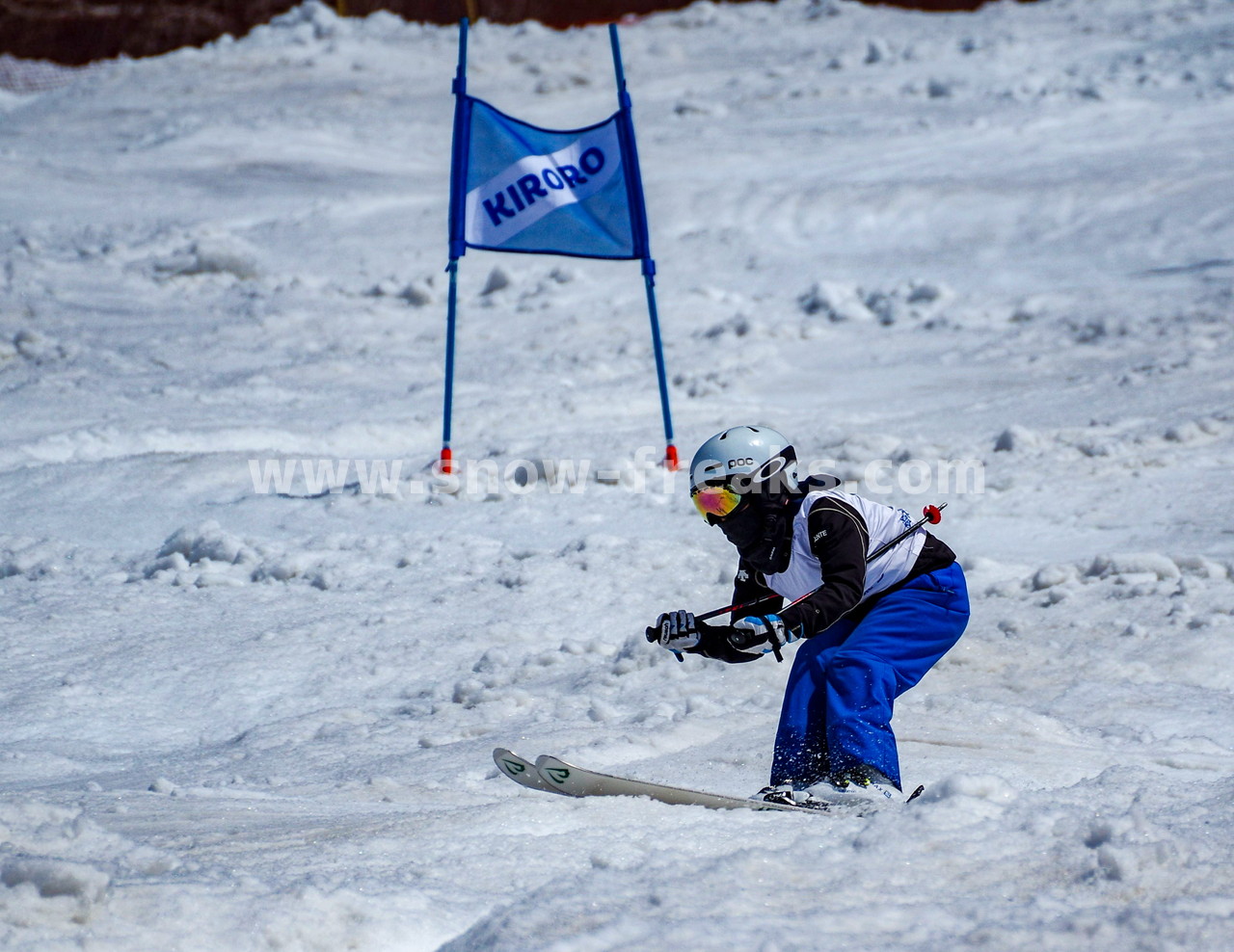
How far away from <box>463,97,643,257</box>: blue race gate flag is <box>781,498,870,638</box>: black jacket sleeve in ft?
14.3

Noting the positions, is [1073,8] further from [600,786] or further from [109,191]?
[600,786]

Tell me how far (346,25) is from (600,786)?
2077 centimetres

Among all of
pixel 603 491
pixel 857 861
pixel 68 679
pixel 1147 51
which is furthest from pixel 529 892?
pixel 1147 51

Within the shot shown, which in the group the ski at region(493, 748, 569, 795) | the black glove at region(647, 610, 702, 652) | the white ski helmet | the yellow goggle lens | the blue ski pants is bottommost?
the ski at region(493, 748, 569, 795)

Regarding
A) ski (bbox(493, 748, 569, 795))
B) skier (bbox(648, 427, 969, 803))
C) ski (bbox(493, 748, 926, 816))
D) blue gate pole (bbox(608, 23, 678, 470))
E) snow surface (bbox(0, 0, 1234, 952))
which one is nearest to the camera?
snow surface (bbox(0, 0, 1234, 952))

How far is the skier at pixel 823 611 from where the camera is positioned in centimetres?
353

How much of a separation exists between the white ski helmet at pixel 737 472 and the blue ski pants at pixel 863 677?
0.48 meters

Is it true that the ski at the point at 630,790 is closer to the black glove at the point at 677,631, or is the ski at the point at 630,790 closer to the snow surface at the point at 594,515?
the snow surface at the point at 594,515

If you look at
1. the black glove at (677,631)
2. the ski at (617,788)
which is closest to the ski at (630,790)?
the ski at (617,788)

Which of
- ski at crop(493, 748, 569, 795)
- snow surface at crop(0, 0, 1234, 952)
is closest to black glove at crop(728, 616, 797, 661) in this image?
snow surface at crop(0, 0, 1234, 952)

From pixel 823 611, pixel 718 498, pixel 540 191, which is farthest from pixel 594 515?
pixel 823 611

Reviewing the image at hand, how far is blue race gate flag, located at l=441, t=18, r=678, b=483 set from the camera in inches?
300

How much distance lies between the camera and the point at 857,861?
2.71 m

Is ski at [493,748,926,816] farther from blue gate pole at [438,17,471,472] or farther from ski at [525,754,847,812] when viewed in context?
blue gate pole at [438,17,471,472]
